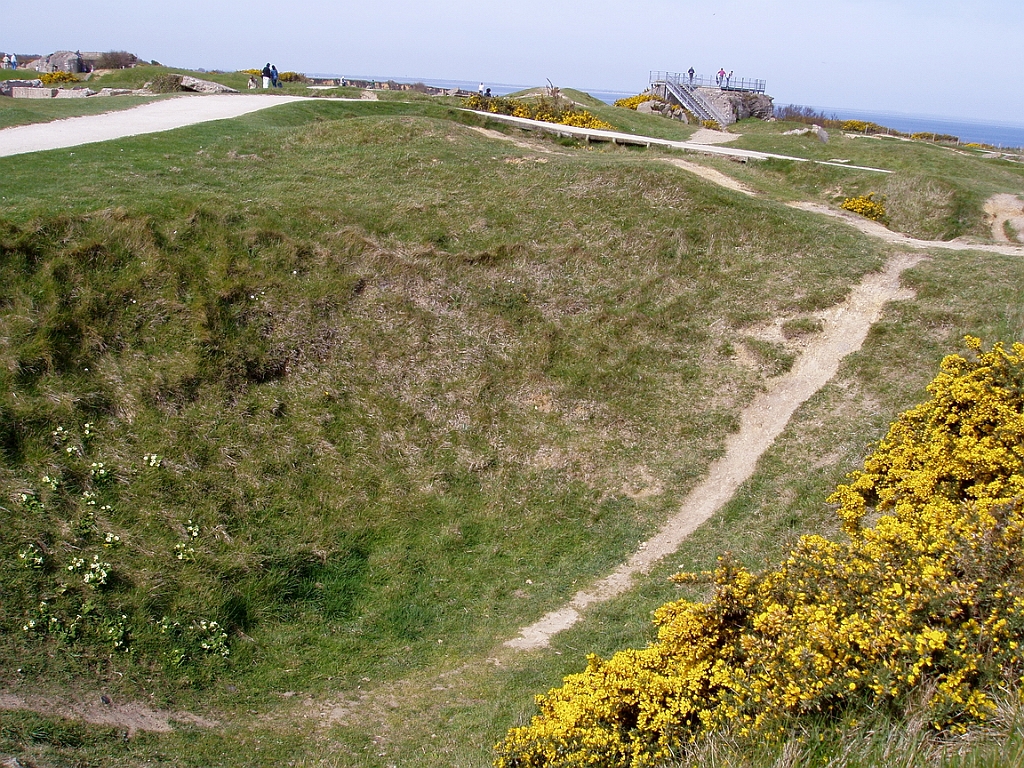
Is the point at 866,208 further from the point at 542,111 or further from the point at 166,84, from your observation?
the point at 166,84

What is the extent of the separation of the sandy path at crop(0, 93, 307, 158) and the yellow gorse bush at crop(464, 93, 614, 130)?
8.60m

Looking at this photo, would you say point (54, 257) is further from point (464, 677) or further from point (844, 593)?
point (844, 593)

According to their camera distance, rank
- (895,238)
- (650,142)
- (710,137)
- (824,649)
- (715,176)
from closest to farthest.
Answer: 1. (824,649)
2. (895,238)
3. (715,176)
4. (650,142)
5. (710,137)

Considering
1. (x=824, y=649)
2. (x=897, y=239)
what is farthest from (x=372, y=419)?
(x=897, y=239)

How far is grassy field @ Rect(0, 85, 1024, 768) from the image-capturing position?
898 cm

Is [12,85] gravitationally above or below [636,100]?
below

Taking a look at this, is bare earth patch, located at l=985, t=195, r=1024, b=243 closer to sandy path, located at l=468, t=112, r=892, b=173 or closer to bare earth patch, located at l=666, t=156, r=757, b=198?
sandy path, located at l=468, t=112, r=892, b=173

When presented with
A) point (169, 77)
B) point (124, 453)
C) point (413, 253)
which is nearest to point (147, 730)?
point (124, 453)

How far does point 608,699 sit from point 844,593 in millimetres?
2269

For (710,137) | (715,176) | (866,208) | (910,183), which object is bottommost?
(866,208)

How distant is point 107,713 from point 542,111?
102 feet

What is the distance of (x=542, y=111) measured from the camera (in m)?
34.2

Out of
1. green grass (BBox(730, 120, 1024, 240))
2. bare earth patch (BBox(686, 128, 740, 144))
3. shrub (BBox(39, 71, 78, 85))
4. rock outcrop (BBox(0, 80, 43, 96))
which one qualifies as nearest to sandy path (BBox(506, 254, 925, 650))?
green grass (BBox(730, 120, 1024, 240))

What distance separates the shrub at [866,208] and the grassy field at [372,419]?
3627mm
